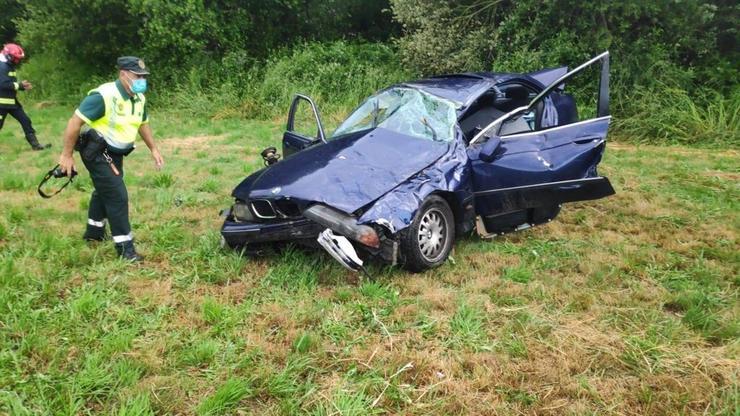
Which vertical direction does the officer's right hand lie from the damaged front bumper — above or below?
above

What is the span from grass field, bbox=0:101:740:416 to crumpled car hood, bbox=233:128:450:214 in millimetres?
597

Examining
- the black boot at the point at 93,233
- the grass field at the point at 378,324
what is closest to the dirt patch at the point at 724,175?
the grass field at the point at 378,324

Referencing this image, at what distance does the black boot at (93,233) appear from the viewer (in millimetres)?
4484

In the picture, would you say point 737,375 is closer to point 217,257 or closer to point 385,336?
point 385,336

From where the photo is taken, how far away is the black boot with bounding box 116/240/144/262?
4160mm

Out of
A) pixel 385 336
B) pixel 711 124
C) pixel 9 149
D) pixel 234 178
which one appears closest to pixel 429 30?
pixel 711 124

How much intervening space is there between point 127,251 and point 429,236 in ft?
7.78

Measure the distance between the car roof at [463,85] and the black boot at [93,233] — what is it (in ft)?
10.2

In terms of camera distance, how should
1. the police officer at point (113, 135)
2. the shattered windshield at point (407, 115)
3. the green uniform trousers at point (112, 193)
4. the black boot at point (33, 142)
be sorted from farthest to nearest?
the black boot at point (33, 142) → the shattered windshield at point (407, 115) → the green uniform trousers at point (112, 193) → the police officer at point (113, 135)

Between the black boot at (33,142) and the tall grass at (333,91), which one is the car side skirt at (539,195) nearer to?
the tall grass at (333,91)

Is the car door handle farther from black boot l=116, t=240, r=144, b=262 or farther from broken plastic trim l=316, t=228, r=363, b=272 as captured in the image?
black boot l=116, t=240, r=144, b=262

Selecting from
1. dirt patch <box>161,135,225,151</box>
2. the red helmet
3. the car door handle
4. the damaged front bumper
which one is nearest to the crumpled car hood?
the damaged front bumper

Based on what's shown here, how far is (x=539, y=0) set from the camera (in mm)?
10070

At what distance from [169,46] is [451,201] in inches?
451
